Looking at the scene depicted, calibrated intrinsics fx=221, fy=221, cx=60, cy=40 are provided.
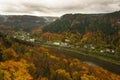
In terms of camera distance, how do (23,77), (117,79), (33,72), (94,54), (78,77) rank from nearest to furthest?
(23,77), (33,72), (78,77), (117,79), (94,54)

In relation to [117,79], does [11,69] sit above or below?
above

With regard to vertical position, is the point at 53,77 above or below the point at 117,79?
above

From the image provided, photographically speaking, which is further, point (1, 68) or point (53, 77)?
point (53, 77)

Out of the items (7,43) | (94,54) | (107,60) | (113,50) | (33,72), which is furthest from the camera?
(113,50)

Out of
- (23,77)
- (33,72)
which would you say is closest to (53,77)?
(33,72)

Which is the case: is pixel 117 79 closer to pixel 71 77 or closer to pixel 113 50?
pixel 71 77

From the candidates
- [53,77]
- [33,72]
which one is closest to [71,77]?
[53,77]

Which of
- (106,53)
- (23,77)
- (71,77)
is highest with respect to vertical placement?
(23,77)

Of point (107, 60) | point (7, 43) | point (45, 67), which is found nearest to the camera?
point (45, 67)

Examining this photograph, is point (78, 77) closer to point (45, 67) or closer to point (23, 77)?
point (45, 67)
